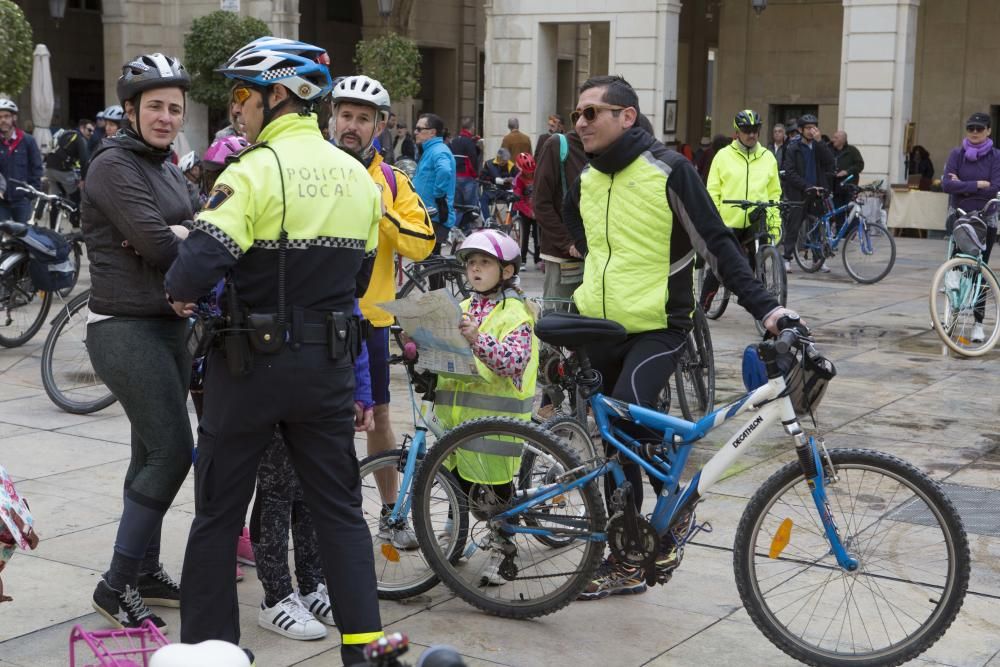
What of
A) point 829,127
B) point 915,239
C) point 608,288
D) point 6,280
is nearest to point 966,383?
point 608,288

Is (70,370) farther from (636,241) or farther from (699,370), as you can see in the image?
(636,241)

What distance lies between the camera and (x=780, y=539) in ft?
14.2

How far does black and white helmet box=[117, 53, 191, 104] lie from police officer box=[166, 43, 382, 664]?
623 millimetres

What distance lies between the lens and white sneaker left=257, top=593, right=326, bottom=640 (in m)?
4.48

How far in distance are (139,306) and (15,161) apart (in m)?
10.8

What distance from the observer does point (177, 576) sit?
510cm

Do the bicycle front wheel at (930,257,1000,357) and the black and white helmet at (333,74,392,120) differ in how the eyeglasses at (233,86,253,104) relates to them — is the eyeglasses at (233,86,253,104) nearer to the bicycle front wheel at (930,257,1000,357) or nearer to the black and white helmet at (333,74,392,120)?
the black and white helmet at (333,74,392,120)

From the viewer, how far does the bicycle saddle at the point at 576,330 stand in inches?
183

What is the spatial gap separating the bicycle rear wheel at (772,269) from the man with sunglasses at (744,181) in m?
0.20

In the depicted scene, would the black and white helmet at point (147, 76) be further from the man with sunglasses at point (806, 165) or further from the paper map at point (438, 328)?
the man with sunglasses at point (806, 165)

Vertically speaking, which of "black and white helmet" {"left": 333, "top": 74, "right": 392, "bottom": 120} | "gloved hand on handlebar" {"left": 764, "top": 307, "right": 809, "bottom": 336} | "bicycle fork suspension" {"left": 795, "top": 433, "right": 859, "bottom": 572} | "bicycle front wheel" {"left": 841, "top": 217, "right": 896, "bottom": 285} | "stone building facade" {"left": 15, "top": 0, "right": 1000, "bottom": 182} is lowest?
"bicycle front wheel" {"left": 841, "top": 217, "right": 896, "bottom": 285}

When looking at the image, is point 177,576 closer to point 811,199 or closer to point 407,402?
point 407,402

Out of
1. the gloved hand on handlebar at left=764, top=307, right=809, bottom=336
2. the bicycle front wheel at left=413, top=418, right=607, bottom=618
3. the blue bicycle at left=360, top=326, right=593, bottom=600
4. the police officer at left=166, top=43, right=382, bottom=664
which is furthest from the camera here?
the blue bicycle at left=360, top=326, right=593, bottom=600

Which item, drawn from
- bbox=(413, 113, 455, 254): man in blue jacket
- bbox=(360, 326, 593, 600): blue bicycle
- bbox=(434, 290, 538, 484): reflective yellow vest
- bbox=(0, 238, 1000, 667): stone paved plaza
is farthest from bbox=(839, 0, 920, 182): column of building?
bbox=(360, 326, 593, 600): blue bicycle
